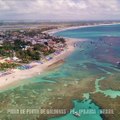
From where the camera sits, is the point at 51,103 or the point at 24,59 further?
the point at 24,59

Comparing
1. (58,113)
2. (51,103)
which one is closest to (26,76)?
(51,103)

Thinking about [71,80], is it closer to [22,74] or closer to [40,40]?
[22,74]

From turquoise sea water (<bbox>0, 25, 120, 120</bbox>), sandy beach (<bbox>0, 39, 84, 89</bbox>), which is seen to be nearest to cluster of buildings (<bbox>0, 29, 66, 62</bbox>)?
sandy beach (<bbox>0, 39, 84, 89</bbox>)

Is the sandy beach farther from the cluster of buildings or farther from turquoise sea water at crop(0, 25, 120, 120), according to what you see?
the cluster of buildings

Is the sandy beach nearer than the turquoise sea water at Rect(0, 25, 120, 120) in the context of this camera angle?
No

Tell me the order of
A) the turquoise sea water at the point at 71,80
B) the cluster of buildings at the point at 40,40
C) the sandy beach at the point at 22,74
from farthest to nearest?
the cluster of buildings at the point at 40,40
the sandy beach at the point at 22,74
the turquoise sea water at the point at 71,80

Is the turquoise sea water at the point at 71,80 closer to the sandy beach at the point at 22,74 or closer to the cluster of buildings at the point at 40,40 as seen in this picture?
the sandy beach at the point at 22,74

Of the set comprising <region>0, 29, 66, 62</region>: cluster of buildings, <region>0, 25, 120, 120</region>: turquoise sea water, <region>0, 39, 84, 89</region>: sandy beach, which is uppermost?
<region>0, 29, 66, 62</region>: cluster of buildings

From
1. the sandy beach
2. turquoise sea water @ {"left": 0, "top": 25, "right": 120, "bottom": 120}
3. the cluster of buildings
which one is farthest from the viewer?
the cluster of buildings

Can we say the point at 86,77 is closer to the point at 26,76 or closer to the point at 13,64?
the point at 26,76

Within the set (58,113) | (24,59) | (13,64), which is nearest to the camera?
(58,113)

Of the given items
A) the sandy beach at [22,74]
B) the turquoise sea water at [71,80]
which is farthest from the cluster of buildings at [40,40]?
the turquoise sea water at [71,80]
